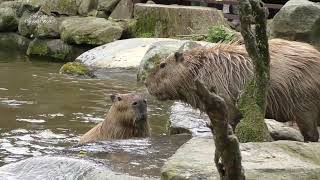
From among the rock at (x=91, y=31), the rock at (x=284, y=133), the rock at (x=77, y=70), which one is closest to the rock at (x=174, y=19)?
A: the rock at (x=91, y=31)

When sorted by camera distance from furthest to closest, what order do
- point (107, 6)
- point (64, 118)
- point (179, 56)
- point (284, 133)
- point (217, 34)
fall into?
1. point (107, 6)
2. point (217, 34)
3. point (64, 118)
4. point (284, 133)
5. point (179, 56)

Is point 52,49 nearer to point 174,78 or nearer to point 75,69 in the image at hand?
point 75,69

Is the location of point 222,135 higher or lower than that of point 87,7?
higher

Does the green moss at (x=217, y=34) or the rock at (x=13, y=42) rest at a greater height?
the green moss at (x=217, y=34)

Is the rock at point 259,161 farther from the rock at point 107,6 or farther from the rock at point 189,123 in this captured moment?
the rock at point 107,6

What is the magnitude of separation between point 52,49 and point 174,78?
11.0 m

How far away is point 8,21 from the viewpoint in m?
18.5

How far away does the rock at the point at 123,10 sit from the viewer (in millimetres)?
17047

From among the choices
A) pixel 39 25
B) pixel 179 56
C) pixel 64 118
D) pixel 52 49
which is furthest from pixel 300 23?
pixel 39 25

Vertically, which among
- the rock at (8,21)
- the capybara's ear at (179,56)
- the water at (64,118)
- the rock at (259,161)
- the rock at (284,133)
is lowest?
the water at (64,118)

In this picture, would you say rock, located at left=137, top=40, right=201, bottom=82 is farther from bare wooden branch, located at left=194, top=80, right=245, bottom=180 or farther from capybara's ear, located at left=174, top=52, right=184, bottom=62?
bare wooden branch, located at left=194, top=80, right=245, bottom=180

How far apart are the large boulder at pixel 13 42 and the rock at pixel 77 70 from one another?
4.73 m

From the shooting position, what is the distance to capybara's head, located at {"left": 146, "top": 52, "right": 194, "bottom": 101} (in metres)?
5.67

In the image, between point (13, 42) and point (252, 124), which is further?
point (13, 42)
